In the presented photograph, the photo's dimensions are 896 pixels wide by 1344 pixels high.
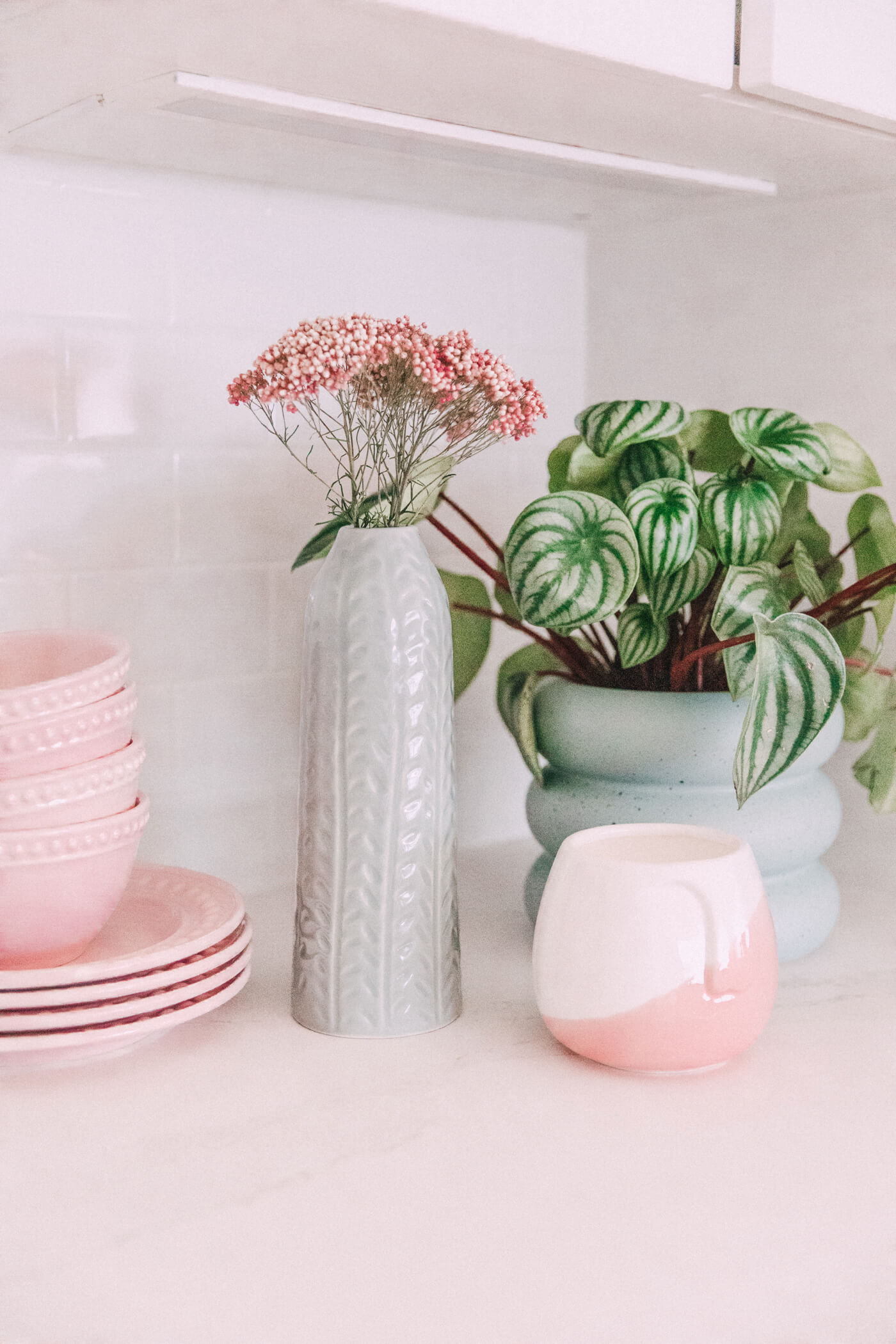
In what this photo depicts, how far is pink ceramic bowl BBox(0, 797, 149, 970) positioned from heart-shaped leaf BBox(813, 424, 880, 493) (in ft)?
1.76

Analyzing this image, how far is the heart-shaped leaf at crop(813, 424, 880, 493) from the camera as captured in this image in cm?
92

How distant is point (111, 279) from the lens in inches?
38.0

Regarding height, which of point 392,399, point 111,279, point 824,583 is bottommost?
point 824,583

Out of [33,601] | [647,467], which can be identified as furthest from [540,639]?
[33,601]

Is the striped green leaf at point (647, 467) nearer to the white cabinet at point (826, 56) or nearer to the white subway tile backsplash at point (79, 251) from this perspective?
the white cabinet at point (826, 56)

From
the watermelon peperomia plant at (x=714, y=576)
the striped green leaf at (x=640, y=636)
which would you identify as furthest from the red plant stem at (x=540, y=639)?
the striped green leaf at (x=640, y=636)

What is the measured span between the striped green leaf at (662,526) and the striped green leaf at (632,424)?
4 cm

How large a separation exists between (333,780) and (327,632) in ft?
0.30

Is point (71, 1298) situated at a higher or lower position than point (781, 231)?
lower

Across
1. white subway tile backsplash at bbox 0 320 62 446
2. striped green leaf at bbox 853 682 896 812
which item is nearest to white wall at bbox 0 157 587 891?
white subway tile backsplash at bbox 0 320 62 446

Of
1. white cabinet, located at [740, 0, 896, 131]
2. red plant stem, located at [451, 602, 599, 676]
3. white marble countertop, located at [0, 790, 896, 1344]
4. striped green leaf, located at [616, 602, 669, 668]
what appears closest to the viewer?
white marble countertop, located at [0, 790, 896, 1344]

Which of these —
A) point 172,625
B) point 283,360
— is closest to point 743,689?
point 283,360

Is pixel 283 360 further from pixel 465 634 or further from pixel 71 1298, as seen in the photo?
pixel 71 1298

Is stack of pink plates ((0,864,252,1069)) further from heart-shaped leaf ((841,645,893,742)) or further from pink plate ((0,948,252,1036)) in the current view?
heart-shaped leaf ((841,645,893,742))
